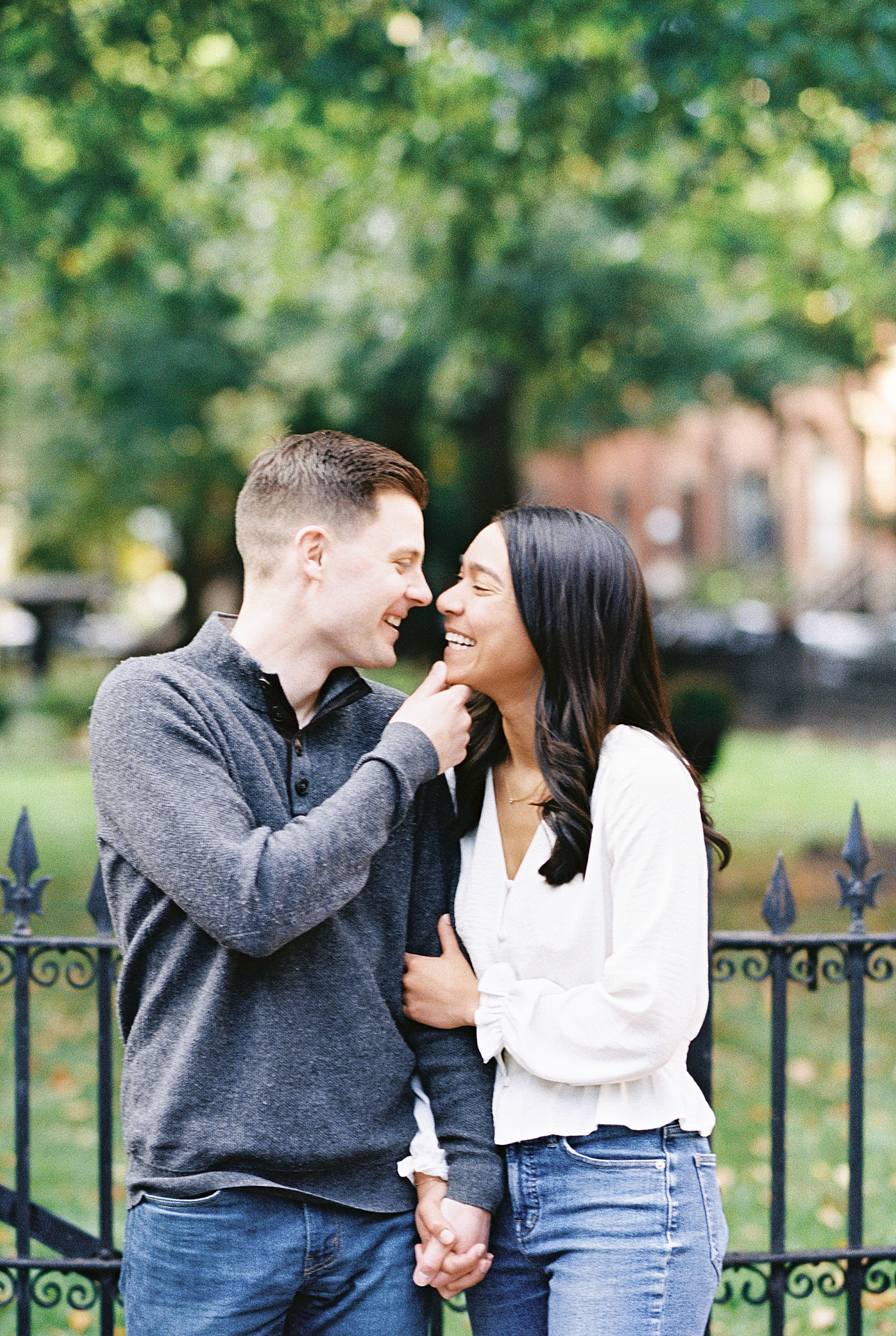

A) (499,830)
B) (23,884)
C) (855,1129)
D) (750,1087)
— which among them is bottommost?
(750,1087)

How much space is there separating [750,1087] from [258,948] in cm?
495

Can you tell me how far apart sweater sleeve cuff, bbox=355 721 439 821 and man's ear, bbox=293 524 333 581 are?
305mm

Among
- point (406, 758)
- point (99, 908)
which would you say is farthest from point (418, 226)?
point (406, 758)

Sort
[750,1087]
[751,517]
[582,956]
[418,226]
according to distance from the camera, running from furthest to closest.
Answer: [751,517], [418,226], [750,1087], [582,956]

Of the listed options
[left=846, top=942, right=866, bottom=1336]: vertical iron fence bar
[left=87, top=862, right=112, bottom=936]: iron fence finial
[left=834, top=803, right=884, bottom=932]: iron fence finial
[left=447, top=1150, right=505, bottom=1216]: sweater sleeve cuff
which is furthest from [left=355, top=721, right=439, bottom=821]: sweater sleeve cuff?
[left=846, top=942, right=866, bottom=1336]: vertical iron fence bar

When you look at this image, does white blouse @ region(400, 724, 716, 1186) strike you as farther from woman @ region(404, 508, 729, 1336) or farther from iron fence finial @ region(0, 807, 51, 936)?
iron fence finial @ region(0, 807, 51, 936)

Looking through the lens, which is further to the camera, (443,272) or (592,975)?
(443,272)

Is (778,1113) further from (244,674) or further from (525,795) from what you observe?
(244,674)

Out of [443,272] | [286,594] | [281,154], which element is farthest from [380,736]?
[443,272]

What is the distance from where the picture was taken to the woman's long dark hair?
207cm

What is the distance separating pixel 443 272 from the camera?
47.3 ft

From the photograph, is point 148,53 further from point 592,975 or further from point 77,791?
point 77,791

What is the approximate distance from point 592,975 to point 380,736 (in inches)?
21.3

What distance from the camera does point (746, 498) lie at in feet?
123
